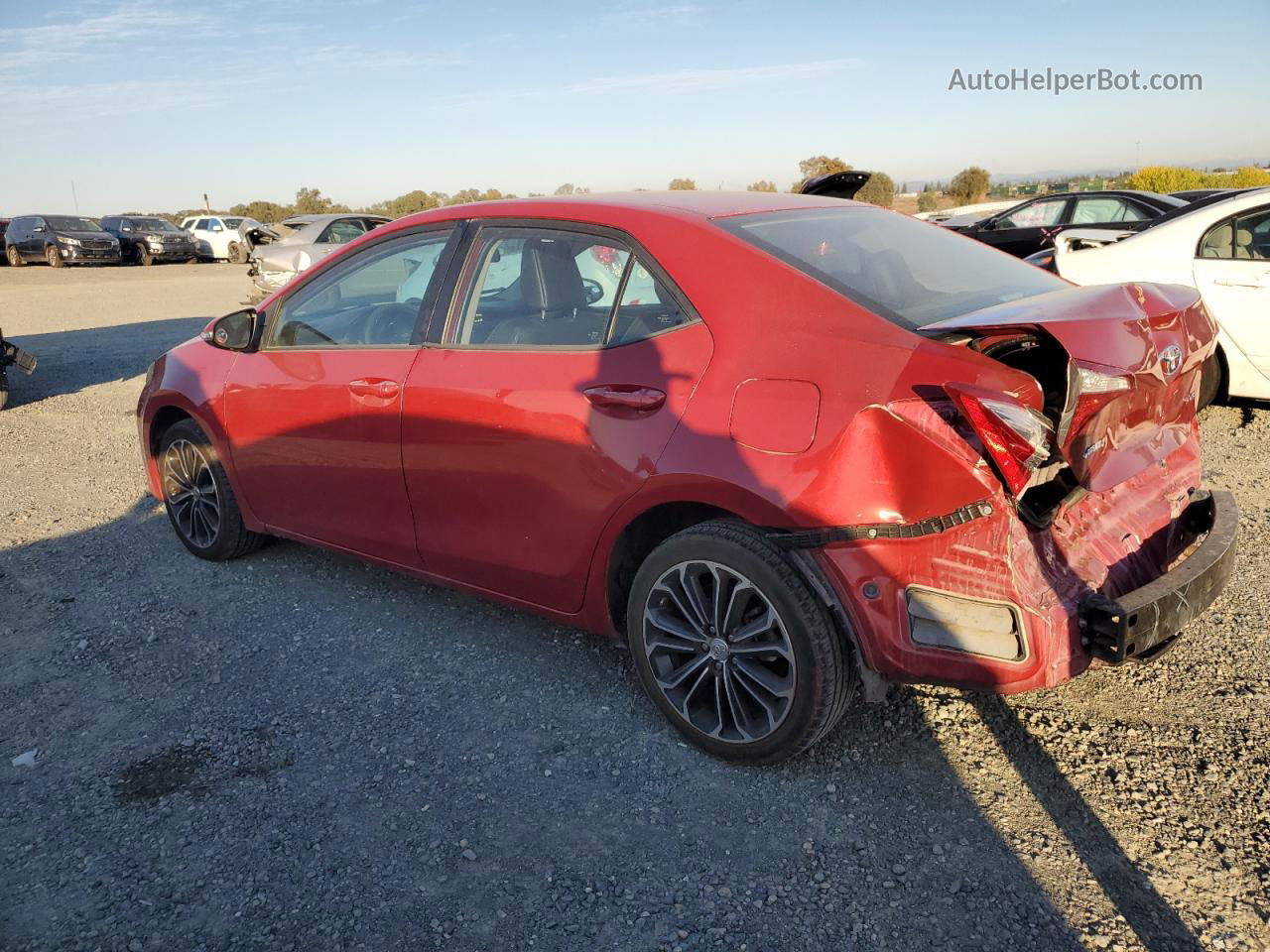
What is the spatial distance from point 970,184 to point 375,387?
121ft

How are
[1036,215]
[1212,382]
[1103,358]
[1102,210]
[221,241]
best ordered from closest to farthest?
1. [1103,358]
2. [1212,382]
3. [1102,210]
4. [1036,215]
5. [221,241]

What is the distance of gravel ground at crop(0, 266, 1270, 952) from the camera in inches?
97.4

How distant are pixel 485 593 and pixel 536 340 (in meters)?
0.98

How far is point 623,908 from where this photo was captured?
8.27 ft

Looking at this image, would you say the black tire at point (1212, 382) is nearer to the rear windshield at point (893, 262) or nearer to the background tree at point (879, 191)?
the rear windshield at point (893, 262)

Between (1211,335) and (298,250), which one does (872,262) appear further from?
(298,250)

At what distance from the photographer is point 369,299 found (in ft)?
13.7

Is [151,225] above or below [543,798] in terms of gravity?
above

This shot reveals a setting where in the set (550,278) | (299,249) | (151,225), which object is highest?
(151,225)

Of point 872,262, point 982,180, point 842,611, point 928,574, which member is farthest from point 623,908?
point 982,180

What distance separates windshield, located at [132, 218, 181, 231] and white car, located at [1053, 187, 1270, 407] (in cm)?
3319

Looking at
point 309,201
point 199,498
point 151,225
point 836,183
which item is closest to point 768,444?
point 836,183

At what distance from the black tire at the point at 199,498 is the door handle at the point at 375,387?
3.93ft

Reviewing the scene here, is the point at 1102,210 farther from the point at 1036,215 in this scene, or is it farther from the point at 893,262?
the point at 893,262
